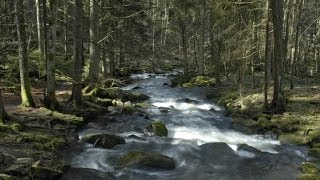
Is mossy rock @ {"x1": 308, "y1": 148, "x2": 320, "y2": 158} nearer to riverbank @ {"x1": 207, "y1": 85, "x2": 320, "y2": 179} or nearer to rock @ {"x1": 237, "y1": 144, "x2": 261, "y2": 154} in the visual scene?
riverbank @ {"x1": 207, "y1": 85, "x2": 320, "y2": 179}

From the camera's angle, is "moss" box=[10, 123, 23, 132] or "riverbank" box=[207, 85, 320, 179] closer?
"moss" box=[10, 123, 23, 132]

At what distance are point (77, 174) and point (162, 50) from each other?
39070 millimetres

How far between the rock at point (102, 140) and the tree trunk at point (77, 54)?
142 inches

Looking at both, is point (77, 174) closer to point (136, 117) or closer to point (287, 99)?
point (136, 117)

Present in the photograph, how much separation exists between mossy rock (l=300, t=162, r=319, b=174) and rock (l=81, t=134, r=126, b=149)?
5894 millimetres

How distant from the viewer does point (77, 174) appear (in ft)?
35.2

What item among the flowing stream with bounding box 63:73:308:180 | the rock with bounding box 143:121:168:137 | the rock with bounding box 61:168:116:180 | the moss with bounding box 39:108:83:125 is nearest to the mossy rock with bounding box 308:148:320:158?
the flowing stream with bounding box 63:73:308:180

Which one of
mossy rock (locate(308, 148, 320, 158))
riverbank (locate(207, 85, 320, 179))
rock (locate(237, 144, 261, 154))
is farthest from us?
riverbank (locate(207, 85, 320, 179))

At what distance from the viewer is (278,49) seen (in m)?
16.7

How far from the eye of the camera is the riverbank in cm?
1390

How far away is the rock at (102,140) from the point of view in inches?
523

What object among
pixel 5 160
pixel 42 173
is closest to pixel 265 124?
pixel 42 173

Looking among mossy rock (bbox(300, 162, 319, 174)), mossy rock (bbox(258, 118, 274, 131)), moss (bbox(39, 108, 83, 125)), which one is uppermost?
moss (bbox(39, 108, 83, 125))

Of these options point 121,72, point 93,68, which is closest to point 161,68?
point 121,72
